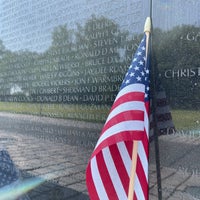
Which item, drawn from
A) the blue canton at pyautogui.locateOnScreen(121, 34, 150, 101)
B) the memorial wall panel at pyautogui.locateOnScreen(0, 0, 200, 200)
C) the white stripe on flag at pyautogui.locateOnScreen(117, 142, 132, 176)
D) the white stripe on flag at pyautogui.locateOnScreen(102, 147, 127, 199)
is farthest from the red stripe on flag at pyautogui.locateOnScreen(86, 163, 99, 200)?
the blue canton at pyautogui.locateOnScreen(121, 34, 150, 101)

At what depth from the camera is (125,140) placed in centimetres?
191

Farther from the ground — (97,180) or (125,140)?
(125,140)

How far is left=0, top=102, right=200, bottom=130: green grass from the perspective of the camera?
2184 mm

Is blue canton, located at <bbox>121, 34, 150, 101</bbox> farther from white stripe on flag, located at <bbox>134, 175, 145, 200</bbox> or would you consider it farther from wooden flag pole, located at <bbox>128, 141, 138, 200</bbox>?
white stripe on flag, located at <bbox>134, 175, 145, 200</bbox>

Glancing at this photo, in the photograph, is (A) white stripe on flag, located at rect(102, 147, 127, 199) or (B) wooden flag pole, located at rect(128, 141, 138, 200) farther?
(A) white stripe on flag, located at rect(102, 147, 127, 199)

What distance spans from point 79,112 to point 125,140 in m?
1.11

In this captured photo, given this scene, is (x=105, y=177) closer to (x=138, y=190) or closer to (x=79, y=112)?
(x=138, y=190)

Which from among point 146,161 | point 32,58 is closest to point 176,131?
point 146,161

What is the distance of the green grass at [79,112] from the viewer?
7.16 ft

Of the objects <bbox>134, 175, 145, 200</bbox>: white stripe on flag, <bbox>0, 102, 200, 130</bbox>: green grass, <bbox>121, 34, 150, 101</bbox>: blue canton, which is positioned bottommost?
<bbox>134, 175, 145, 200</bbox>: white stripe on flag

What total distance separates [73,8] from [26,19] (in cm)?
90

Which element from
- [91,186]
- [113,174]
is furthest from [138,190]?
[91,186]

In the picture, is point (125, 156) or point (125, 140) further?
point (125, 156)

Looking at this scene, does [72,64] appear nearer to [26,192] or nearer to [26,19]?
[26,19]
